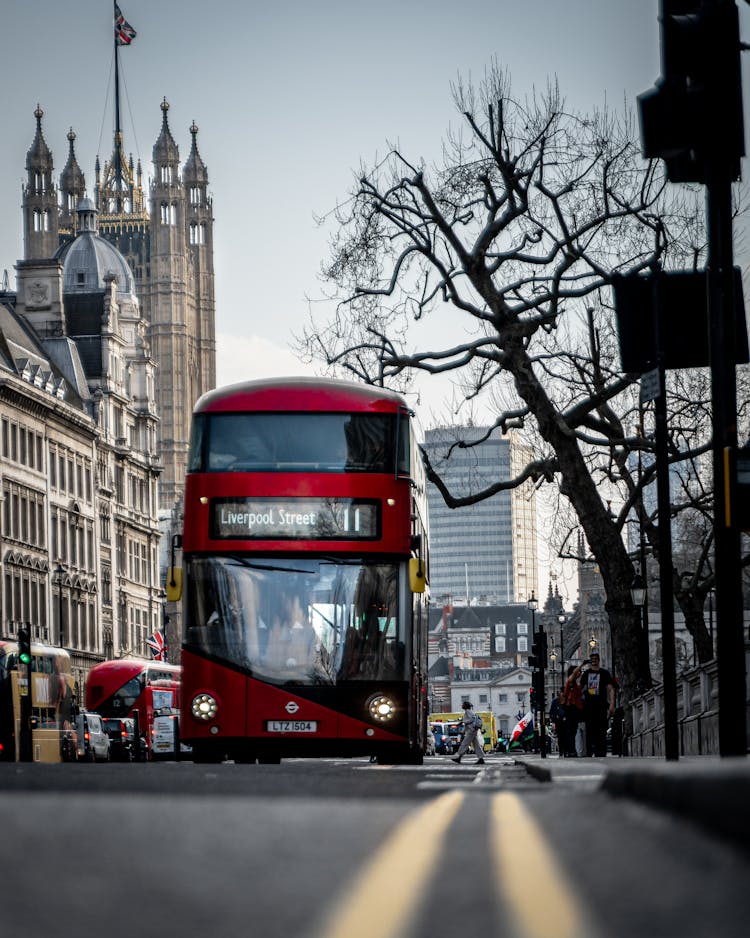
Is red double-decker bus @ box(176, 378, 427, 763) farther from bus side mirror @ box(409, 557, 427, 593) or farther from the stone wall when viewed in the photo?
the stone wall

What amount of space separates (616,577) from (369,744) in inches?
421

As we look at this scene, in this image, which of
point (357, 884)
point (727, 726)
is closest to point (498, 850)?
point (357, 884)

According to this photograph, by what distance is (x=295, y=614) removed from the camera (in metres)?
20.7

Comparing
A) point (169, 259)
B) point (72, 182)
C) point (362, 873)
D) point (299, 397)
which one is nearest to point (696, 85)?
point (362, 873)

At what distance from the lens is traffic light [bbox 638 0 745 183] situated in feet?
29.9

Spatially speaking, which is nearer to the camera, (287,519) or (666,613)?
(666,613)

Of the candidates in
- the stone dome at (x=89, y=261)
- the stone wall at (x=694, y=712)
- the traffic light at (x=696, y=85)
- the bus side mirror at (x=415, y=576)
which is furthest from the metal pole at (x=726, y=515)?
the stone dome at (x=89, y=261)

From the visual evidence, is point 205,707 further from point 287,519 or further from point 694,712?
point 694,712

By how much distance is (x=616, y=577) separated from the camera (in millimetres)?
30766

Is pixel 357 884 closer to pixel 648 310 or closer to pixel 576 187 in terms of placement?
pixel 648 310

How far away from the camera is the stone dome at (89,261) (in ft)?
386

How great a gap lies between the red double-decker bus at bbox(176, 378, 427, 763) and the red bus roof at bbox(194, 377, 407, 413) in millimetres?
375

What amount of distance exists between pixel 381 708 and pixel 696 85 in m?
12.6

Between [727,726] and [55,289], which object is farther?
[55,289]
